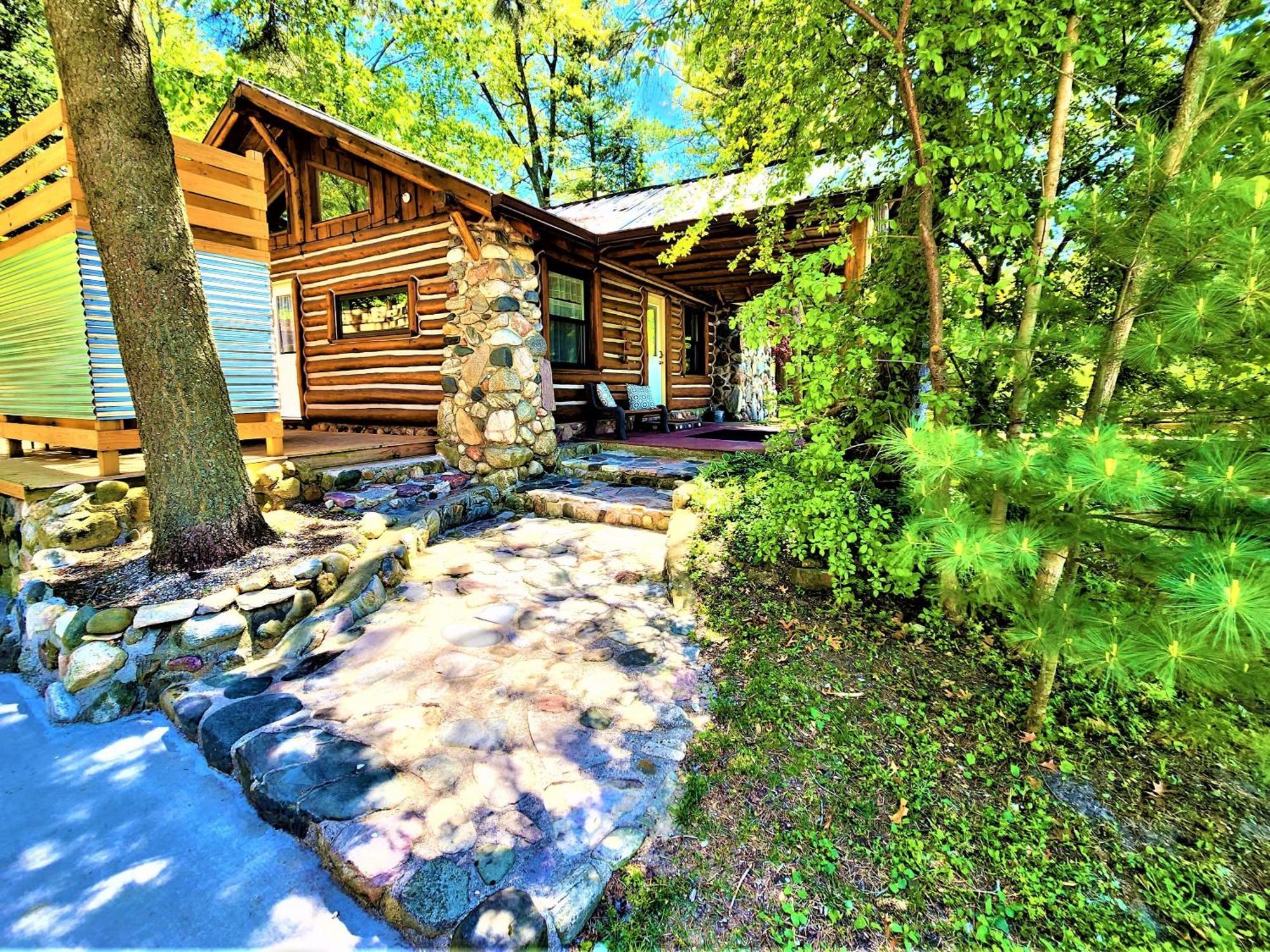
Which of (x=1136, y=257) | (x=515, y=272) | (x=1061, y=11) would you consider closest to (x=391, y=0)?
(x=515, y=272)

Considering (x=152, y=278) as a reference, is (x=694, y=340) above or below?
above

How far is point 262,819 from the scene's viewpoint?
213cm

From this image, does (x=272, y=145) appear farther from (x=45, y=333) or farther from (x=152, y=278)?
(x=152, y=278)

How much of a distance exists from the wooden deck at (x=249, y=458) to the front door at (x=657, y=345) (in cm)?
522

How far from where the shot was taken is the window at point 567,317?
8.33m

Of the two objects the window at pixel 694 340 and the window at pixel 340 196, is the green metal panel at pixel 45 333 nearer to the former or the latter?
the window at pixel 340 196

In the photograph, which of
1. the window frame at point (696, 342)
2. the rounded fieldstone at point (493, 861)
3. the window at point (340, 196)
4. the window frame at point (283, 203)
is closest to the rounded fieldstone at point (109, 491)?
the rounded fieldstone at point (493, 861)

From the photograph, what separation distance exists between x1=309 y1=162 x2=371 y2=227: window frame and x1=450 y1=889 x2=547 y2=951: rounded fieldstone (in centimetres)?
844

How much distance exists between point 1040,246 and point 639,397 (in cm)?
825

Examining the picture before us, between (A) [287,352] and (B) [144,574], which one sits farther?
(A) [287,352]

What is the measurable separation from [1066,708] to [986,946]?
1222 millimetres

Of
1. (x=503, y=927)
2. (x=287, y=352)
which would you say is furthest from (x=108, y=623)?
(x=287, y=352)

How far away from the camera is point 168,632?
9.87 ft

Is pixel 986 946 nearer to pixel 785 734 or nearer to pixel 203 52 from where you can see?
pixel 785 734
